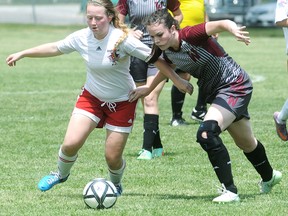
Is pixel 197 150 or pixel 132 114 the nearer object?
pixel 132 114

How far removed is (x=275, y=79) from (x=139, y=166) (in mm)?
9489

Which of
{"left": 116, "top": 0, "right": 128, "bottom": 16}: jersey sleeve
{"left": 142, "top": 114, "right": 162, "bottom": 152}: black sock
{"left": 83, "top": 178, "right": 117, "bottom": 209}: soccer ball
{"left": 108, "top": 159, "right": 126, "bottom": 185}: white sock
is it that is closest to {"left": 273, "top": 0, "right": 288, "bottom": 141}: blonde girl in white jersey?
{"left": 142, "top": 114, "right": 162, "bottom": 152}: black sock

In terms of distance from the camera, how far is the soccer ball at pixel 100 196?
23.0 ft

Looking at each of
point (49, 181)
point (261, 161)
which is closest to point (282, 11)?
point (261, 161)

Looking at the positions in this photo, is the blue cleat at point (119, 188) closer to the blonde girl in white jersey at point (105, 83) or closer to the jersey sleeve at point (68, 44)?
the blonde girl in white jersey at point (105, 83)

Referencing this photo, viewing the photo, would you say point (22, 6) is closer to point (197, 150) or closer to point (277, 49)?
point (277, 49)

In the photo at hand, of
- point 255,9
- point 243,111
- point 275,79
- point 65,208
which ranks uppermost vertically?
point 243,111

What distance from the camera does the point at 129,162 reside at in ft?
30.9

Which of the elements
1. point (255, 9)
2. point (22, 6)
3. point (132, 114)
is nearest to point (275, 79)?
point (132, 114)

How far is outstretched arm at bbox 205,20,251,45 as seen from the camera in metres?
6.75

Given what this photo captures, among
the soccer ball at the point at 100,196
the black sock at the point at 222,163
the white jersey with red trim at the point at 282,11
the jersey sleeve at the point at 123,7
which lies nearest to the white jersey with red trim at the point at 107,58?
the soccer ball at the point at 100,196

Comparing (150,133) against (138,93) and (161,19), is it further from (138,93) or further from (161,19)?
(161,19)

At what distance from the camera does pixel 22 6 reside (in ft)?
153

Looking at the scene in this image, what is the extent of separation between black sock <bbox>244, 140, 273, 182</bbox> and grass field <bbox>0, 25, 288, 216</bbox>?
7.0 inches
